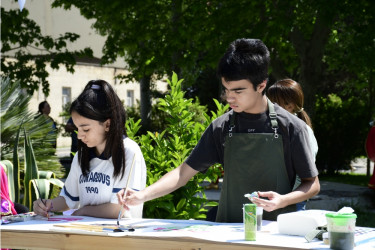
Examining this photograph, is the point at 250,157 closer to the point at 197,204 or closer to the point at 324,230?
the point at 324,230

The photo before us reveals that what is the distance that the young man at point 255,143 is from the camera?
319 centimetres

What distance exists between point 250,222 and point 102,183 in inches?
43.7

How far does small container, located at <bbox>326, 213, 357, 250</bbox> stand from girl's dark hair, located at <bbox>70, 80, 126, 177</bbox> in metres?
1.37

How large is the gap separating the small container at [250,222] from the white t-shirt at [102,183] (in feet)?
2.92

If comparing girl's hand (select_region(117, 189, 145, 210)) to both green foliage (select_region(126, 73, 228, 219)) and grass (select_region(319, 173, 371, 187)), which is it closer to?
green foliage (select_region(126, 73, 228, 219))

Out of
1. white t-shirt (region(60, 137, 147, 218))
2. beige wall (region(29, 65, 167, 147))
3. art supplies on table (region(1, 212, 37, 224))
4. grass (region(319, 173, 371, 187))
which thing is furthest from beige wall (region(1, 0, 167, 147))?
art supplies on table (region(1, 212, 37, 224))

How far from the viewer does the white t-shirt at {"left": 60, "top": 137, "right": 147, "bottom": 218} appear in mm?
3598

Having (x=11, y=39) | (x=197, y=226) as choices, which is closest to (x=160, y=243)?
(x=197, y=226)

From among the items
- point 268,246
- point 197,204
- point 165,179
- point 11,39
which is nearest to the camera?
point 268,246

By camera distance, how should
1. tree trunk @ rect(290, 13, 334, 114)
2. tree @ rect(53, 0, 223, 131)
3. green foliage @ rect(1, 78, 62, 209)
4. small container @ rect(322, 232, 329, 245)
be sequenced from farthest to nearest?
tree @ rect(53, 0, 223, 131)
tree trunk @ rect(290, 13, 334, 114)
green foliage @ rect(1, 78, 62, 209)
small container @ rect(322, 232, 329, 245)

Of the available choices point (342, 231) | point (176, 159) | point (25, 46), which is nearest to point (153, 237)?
point (342, 231)

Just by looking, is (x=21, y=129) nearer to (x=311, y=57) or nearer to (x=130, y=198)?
(x=130, y=198)

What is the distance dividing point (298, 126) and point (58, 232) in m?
1.22

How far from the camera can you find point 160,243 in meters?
2.84
